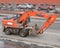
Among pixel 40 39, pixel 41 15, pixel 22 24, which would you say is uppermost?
pixel 41 15

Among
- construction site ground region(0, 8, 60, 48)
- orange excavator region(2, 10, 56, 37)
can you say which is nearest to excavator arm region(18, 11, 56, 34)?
orange excavator region(2, 10, 56, 37)

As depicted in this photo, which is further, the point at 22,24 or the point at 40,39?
the point at 22,24

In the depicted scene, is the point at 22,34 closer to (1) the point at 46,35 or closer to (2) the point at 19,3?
(1) the point at 46,35

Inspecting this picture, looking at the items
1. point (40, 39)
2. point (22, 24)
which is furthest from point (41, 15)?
point (40, 39)

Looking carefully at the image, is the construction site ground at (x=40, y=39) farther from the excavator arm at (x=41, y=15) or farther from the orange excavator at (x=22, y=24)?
the excavator arm at (x=41, y=15)

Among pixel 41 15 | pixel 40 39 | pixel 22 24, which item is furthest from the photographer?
pixel 22 24

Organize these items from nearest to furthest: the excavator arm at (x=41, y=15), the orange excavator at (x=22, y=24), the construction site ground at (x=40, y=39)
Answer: the construction site ground at (x=40, y=39)
the excavator arm at (x=41, y=15)
the orange excavator at (x=22, y=24)

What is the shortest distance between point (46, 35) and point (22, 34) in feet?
6.29

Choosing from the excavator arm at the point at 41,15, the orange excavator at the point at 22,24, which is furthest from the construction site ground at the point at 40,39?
the excavator arm at the point at 41,15

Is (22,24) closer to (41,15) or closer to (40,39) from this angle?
(41,15)

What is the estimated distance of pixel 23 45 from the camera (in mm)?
18016

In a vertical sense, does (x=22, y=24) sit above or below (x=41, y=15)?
below

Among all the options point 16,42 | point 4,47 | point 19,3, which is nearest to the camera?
point 4,47

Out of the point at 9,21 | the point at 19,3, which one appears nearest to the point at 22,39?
the point at 9,21
